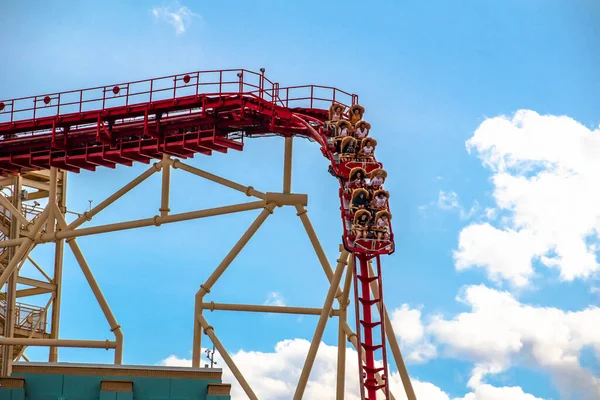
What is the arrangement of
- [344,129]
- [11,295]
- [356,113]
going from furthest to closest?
1. [11,295]
2. [356,113]
3. [344,129]

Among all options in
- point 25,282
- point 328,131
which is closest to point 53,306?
point 25,282

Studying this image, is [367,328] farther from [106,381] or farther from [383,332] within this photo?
[106,381]

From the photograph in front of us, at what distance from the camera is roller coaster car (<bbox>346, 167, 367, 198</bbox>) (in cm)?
4622

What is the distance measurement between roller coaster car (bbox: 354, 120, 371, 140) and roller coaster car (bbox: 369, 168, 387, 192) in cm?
202

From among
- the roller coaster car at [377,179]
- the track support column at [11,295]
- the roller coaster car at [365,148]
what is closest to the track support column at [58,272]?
the track support column at [11,295]

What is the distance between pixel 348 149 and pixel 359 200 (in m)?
2.42

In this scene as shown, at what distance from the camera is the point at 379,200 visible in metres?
45.6

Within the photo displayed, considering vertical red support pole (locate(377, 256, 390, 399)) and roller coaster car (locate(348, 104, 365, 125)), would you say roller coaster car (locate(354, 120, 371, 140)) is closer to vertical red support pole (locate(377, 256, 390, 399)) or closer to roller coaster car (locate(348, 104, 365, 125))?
roller coaster car (locate(348, 104, 365, 125))

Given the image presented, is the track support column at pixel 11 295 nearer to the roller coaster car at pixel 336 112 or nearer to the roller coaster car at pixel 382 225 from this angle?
the roller coaster car at pixel 336 112

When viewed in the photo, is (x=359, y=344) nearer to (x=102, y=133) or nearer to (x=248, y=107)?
(x=248, y=107)

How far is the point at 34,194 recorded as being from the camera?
65625mm

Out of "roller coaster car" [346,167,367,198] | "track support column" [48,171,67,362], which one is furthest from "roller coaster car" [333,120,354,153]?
"track support column" [48,171,67,362]

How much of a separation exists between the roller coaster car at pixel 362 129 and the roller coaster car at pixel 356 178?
5.93ft

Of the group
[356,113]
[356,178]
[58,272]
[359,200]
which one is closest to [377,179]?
[356,178]
